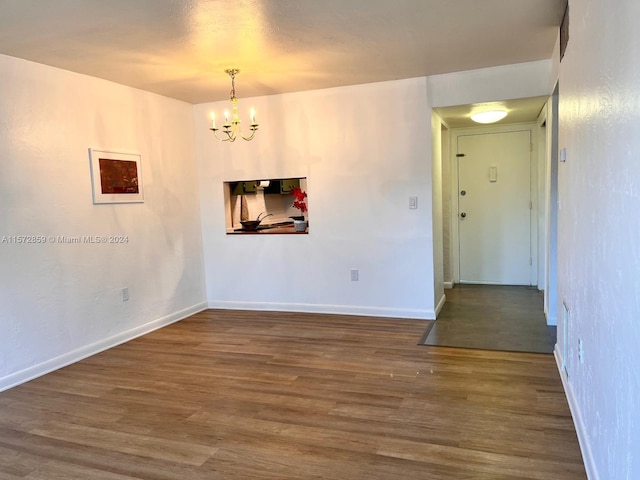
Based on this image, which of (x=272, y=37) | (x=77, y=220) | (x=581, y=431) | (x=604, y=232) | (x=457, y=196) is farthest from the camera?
(x=457, y=196)

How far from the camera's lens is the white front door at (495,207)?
233 inches

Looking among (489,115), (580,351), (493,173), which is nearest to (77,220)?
(580,351)

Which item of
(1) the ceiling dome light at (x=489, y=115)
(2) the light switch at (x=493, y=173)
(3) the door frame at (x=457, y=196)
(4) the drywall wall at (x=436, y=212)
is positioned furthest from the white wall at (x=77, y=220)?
(2) the light switch at (x=493, y=173)

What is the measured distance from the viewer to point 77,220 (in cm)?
378

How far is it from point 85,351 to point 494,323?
3.59 m

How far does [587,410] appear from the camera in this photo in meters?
2.06

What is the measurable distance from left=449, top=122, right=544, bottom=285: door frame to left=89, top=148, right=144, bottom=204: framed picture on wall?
3.88 m

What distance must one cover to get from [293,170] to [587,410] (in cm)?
351

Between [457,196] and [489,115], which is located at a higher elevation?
[489,115]

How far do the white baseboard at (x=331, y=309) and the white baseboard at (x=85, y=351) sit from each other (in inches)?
18.7

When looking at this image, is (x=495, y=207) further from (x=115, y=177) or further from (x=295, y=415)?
(x=115, y=177)

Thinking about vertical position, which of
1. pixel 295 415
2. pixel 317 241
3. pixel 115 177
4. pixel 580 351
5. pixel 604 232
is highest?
pixel 115 177

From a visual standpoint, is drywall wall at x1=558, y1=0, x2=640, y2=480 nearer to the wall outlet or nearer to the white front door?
the wall outlet

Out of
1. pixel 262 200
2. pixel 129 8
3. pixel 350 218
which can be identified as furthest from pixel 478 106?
pixel 129 8
